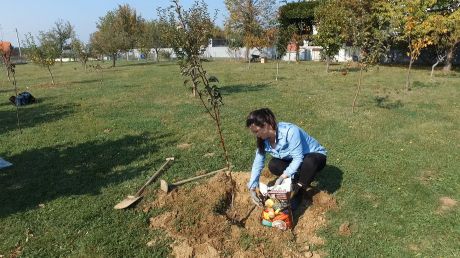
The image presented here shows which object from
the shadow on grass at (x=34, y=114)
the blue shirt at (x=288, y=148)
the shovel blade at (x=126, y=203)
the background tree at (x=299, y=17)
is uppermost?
the background tree at (x=299, y=17)

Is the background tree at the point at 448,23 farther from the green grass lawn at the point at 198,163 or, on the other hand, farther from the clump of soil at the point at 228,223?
the clump of soil at the point at 228,223

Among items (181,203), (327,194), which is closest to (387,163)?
(327,194)

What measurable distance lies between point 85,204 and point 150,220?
122 cm

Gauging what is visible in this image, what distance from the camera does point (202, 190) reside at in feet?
18.9

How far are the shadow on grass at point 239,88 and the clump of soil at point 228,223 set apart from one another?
1035cm

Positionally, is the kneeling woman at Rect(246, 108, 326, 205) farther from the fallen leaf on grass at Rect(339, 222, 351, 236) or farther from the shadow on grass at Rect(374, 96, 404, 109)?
the shadow on grass at Rect(374, 96, 404, 109)

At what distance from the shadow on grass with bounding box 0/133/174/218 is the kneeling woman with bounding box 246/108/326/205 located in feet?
9.03

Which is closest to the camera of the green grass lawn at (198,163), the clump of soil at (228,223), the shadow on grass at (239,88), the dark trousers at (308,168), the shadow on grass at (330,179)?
the clump of soil at (228,223)

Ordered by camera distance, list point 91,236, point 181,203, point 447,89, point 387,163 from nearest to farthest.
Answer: point 91,236
point 181,203
point 387,163
point 447,89

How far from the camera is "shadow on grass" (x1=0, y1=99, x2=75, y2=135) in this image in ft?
36.8

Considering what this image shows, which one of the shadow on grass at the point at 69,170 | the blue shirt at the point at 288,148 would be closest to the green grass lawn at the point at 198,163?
the shadow on grass at the point at 69,170

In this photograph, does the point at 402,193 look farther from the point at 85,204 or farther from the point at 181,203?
the point at 85,204

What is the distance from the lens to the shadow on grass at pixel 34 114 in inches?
441

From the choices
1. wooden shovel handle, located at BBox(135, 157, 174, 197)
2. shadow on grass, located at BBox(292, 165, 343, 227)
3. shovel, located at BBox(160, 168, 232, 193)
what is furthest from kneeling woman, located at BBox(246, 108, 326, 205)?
wooden shovel handle, located at BBox(135, 157, 174, 197)
